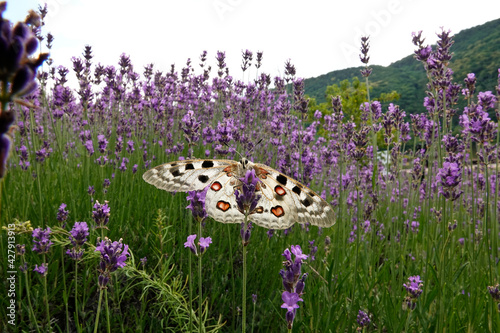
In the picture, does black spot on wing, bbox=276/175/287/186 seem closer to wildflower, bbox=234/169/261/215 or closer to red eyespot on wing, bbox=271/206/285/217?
red eyespot on wing, bbox=271/206/285/217

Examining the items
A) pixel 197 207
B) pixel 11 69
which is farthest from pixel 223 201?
pixel 11 69

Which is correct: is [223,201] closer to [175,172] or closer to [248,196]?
[175,172]

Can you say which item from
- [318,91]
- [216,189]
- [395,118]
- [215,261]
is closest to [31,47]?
[216,189]

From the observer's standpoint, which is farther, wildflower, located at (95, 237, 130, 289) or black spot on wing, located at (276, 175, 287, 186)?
black spot on wing, located at (276, 175, 287, 186)

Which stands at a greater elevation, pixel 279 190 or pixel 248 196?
pixel 248 196

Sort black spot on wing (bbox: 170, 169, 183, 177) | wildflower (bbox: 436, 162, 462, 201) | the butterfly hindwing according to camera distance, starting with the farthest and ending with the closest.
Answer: black spot on wing (bbox: 170, 169, 183, 177) → the butterfly hindwing → wildflower (bbox: 436, 162, 462, 201)

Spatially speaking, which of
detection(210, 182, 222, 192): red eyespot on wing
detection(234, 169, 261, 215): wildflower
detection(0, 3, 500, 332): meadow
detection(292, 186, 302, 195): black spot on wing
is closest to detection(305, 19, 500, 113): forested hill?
detection(0, 3, 500, 332): meadow
